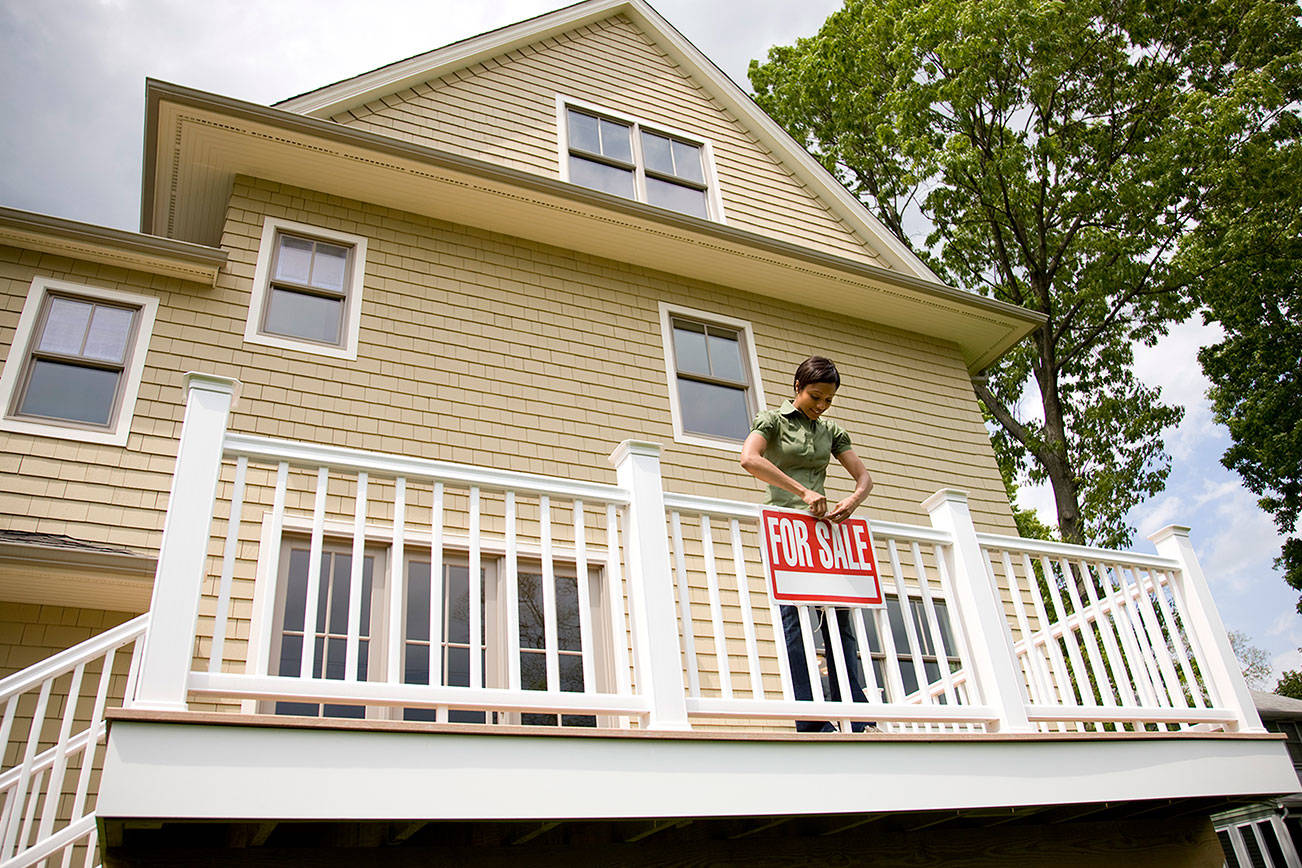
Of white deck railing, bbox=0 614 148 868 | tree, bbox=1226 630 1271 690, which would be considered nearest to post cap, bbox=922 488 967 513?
white deck railing, bbox=0 614 148 868

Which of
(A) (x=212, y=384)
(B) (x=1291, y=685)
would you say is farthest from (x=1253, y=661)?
(A) (x=212, y=384)

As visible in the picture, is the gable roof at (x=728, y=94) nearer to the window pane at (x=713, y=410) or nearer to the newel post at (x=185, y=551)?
the window pane at (x=713, y=410)

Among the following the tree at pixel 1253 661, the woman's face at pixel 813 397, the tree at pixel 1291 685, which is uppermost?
the tree at pixel 1253 661

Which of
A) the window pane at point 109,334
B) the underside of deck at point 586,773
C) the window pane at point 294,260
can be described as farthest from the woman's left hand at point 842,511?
the window pane at point 109,334

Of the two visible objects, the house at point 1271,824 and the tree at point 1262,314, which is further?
the tree at point 1262,314

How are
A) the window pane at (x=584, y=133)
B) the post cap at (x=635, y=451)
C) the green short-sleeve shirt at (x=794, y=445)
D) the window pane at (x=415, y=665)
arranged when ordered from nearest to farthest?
1. the post cap at (x=635, y=451)
2. the green short-sleeve shirt at (x=794, y=445)
3. the window pane at (x=415, y=665)
4. the window pane at (x=584, y=133)

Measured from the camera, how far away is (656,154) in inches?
382

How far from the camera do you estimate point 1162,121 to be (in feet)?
48.9

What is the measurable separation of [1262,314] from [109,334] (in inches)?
896

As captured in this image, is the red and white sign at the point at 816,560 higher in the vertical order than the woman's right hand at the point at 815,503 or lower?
lower

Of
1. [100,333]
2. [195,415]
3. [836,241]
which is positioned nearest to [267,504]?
[100,333]

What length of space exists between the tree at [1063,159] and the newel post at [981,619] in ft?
31.1

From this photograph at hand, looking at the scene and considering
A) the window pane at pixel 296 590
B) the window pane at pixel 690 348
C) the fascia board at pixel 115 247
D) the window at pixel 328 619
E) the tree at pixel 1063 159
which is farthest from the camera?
the tree at pixel 1063 159

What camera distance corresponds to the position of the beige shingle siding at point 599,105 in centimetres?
842
